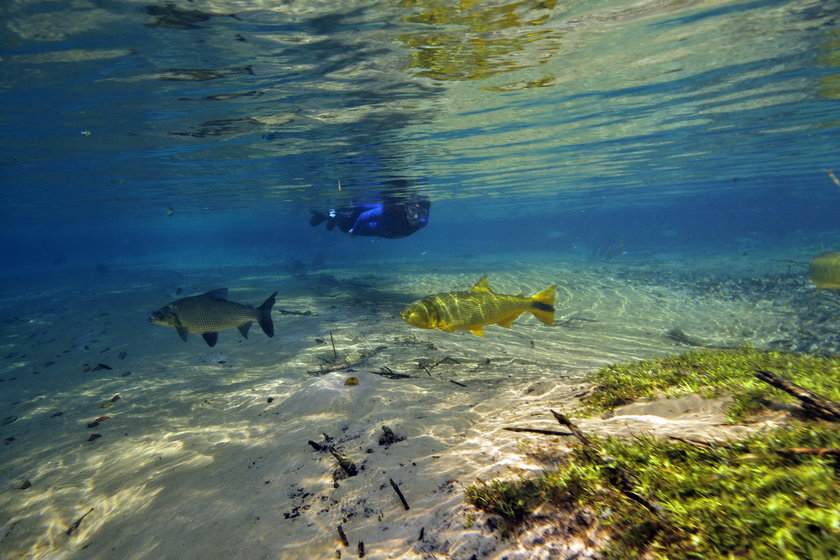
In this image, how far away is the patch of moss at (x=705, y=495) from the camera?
1.61 m

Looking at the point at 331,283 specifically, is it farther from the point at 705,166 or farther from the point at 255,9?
the point at 705,166

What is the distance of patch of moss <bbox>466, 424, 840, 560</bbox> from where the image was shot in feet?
5.30

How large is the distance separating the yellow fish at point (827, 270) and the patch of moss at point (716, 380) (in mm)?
4374

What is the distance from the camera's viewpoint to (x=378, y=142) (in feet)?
54.8

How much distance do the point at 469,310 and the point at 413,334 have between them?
4873 mm

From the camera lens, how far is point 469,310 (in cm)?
518

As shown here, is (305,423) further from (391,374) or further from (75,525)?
(75,525)

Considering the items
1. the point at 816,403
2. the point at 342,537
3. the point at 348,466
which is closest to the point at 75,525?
the point at 348,466

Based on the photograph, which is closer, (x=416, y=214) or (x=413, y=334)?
(x=413, y=334)

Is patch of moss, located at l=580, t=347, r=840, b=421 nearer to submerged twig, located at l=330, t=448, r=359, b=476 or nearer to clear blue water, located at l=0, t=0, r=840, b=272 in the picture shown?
submerged twig, located at l=330, t=448, r=359, b=476

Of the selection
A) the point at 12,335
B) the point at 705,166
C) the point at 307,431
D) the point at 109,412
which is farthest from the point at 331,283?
the point at 705,166

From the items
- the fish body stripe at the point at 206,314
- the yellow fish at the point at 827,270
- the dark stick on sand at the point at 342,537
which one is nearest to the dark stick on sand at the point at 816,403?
the dark stick on sand at the point at 342,537

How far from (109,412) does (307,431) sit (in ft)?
16.8

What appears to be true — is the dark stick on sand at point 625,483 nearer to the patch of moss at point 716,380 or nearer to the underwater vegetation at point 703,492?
the underwater vegetation at point 703,492
